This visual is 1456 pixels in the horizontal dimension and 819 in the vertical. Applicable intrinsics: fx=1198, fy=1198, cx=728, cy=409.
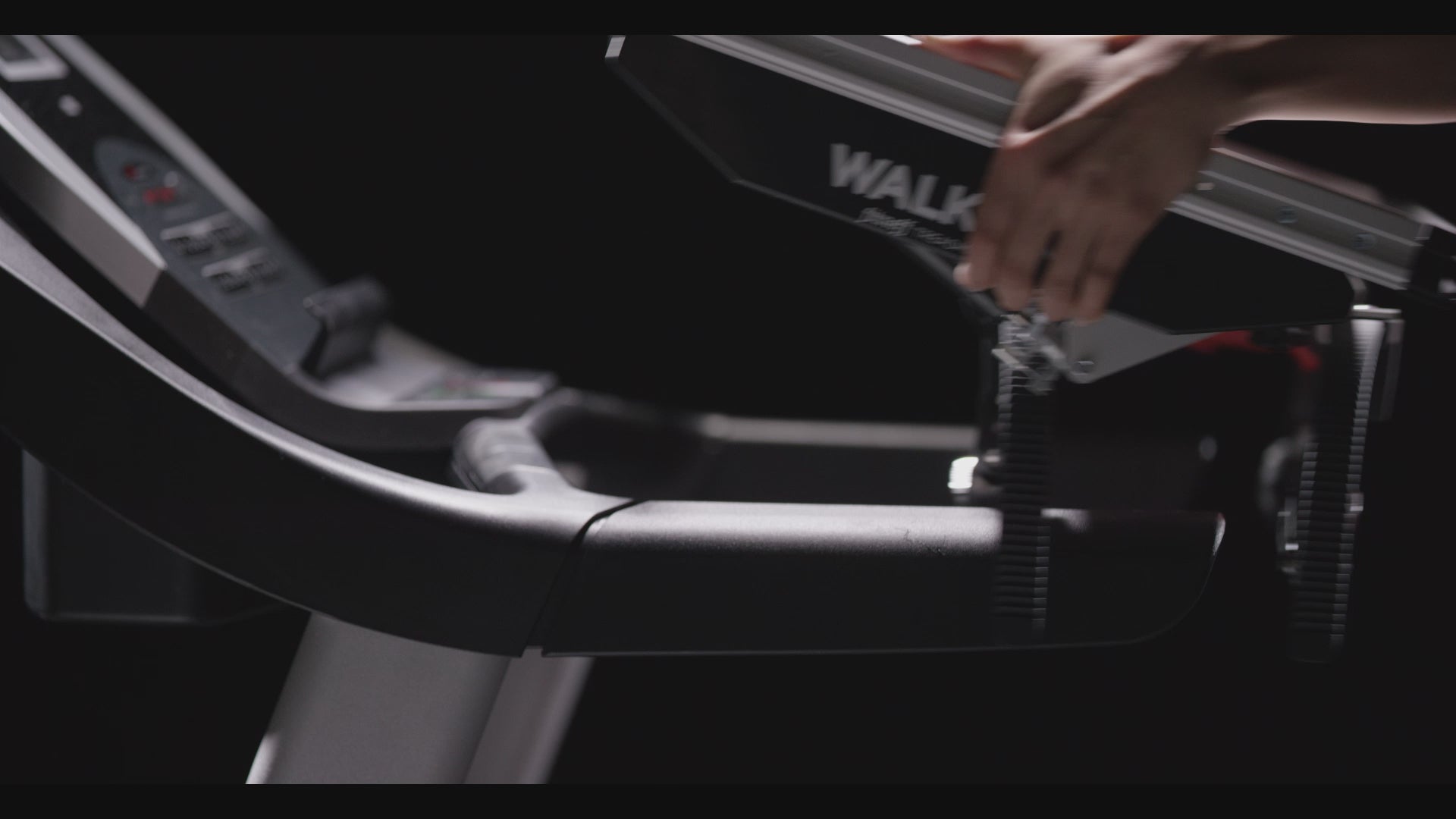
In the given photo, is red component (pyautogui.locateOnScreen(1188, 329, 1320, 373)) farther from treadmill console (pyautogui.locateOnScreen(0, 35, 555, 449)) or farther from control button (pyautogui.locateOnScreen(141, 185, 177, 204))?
control button (pyautogui.locateOnScreen(141, 185, 177, 204))

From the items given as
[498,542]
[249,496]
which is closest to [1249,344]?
[498,542]

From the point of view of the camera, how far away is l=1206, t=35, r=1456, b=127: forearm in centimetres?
73

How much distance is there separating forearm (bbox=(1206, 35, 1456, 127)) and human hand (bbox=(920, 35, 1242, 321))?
0.01 m

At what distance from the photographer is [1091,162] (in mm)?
722

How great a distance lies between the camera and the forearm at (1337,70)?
0.73 m

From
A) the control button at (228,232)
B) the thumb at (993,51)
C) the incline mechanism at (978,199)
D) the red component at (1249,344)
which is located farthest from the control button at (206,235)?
the red component at (1249,344)

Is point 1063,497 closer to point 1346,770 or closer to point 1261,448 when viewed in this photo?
point 1261,448

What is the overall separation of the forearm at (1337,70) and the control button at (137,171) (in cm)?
94

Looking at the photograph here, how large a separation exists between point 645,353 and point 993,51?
79 cm

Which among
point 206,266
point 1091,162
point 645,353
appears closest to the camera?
point 1091,162

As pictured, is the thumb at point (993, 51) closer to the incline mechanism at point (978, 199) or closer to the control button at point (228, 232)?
the incline mechanism at point (978, 199)

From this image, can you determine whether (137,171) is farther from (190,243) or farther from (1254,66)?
(1254,66)

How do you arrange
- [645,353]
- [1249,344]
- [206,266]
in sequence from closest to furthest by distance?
[1249,344], [206,266], [645,353]

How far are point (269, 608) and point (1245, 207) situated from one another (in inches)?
34.7
